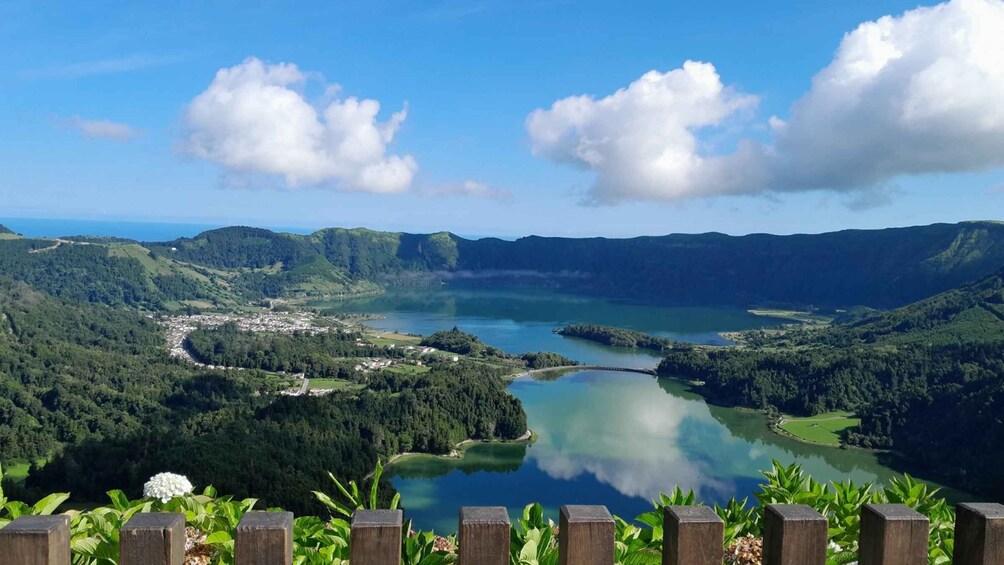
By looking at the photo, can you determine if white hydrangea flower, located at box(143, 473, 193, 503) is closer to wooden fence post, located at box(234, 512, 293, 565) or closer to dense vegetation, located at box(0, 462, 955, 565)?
dense vegetation, located at box(0, 462, 955, 565)

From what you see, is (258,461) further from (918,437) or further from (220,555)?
(918,437)


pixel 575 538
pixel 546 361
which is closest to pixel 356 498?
pixel 575 538

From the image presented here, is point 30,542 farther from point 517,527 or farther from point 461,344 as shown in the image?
point 461,344

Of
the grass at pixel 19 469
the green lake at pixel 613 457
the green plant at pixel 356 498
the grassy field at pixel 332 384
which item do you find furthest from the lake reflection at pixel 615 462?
the green plant at pixel 356 498

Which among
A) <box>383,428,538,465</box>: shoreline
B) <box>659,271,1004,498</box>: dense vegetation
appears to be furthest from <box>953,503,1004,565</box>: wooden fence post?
<box>659,271,1004,498</box>: dense vegetation

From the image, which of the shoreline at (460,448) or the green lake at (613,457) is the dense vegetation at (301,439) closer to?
the shoreline at (460,448)

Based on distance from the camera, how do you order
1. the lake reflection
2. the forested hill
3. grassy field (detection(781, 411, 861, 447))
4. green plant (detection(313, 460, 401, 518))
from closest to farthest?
green plant (detection(313, 460, 401, 518)) < the lake reflection < grassy field (detection(781, 411, 861, 447)) < the forested hill
